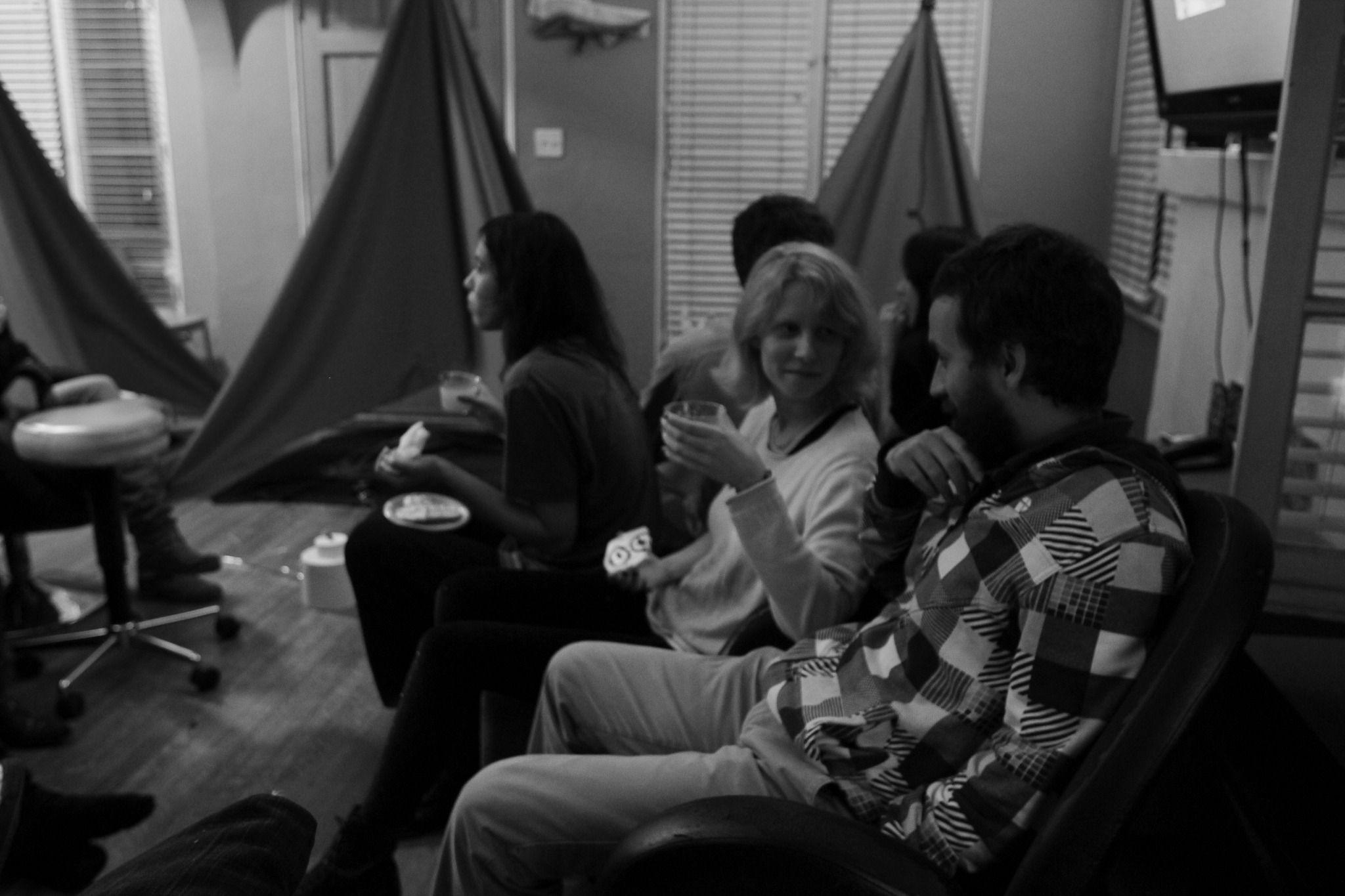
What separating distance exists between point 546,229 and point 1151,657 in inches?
58.0

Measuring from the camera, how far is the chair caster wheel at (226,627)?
2.96m

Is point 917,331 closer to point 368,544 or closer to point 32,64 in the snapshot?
point 368,544

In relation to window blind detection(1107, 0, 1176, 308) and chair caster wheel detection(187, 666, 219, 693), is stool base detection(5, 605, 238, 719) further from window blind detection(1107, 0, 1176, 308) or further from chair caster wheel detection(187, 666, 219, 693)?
window blind detection(1107, 0, 1176, 308)

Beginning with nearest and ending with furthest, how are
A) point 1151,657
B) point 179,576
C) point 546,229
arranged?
point 1151,657
point 546,229
point 179,576

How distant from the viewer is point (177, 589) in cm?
321

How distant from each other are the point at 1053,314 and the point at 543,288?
3.88 feet

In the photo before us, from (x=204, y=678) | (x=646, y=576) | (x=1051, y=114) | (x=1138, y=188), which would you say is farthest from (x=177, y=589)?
(x=1051, y=114)

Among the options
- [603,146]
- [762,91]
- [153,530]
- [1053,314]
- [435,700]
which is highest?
[762,91]

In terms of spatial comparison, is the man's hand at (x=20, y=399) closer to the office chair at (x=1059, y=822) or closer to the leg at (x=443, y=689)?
the leg at (x=443, y=689)

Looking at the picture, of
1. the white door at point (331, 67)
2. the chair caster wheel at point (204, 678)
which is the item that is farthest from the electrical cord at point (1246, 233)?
the white door at point (331, 67)

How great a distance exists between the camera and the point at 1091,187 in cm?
460

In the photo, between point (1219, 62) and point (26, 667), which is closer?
point (1219, 62)

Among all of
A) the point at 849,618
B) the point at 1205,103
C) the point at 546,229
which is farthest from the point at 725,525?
the point at 1205,103

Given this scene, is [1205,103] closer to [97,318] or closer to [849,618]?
[849,618]
